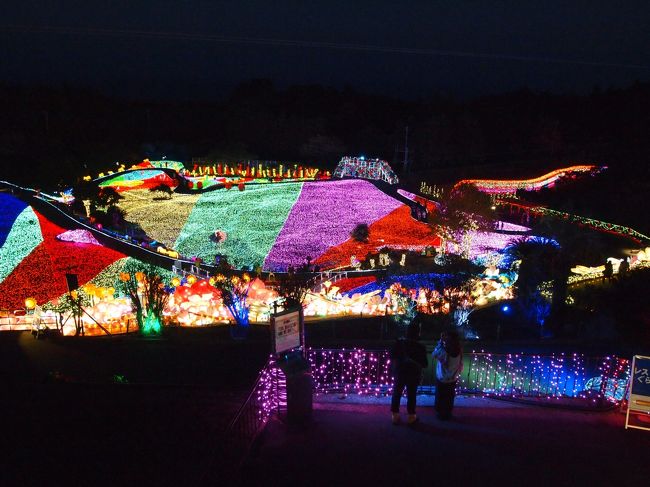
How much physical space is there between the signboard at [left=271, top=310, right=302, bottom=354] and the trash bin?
0.82 feet

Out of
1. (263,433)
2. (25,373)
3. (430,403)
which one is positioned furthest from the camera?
(25,373)

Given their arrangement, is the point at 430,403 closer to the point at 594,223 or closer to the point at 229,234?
the point at 229,234

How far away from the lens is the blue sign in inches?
257

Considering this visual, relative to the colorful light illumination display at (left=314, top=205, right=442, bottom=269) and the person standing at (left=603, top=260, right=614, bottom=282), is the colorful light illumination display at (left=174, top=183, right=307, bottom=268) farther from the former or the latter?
the person standing at (left=603, top=260, right=614, bottom=282)

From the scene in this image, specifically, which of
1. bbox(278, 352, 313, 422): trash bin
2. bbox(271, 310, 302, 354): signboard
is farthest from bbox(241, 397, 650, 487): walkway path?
bbox(271, 310, 302, 354): signboard

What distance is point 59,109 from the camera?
147 feet

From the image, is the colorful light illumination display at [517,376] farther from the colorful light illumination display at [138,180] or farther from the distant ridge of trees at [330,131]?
the distant ridge of trees at [330,131]

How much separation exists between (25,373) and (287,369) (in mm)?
6518

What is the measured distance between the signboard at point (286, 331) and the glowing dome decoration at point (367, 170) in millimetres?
21702

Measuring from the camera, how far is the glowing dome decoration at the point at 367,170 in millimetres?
28188

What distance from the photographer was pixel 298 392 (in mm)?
6320

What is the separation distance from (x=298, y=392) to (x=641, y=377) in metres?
3.97

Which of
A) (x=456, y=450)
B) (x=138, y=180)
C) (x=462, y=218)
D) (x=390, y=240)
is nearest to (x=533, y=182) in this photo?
(x=462, y=218)

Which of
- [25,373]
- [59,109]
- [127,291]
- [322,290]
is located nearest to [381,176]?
[322,290]
